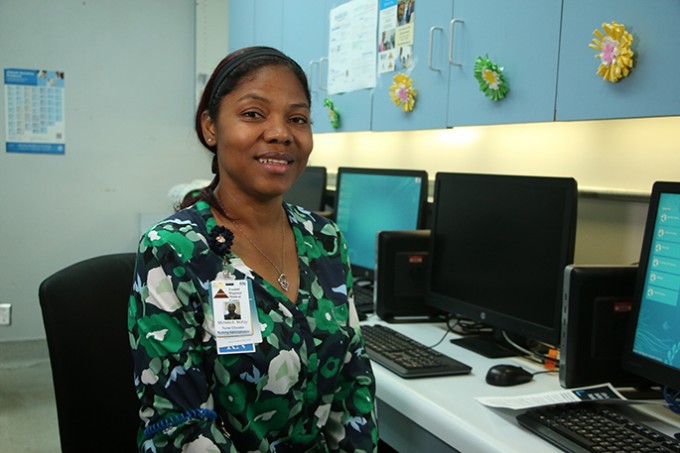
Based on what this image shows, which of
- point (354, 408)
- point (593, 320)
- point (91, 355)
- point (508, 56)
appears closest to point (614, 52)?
point (508, 56)

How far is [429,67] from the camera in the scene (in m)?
1.99

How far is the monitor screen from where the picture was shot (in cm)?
120

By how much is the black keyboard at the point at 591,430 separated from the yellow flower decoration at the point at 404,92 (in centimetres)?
116

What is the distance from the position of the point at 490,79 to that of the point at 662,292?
73cm

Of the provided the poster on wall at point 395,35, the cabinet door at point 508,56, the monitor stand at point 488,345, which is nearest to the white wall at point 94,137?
the poster on wall at point 395,35

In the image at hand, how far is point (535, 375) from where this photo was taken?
1480 millimetres

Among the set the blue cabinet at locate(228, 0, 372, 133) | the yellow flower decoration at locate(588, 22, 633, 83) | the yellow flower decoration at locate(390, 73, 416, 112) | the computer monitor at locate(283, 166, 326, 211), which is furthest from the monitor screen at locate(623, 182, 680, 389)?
the computer monitor at locate(283, 166, 326, 211)

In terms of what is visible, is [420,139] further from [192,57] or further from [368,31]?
[192,57]

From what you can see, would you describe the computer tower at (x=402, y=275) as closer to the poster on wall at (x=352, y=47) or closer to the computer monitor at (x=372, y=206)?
the computer monitor at (x=372, y=206)

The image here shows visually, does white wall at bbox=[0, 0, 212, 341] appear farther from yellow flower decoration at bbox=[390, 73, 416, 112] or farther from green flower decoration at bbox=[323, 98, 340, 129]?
yellow flower decoration at bbox=[390, 73, 416, 112]

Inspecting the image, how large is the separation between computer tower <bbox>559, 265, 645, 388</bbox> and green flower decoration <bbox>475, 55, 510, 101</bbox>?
0.57 m

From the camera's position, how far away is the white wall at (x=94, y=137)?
3.80 meters

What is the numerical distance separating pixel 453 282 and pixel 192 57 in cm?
290

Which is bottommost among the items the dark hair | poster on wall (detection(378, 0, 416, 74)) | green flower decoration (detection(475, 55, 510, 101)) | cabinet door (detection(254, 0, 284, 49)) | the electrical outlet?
the electrical outlet
